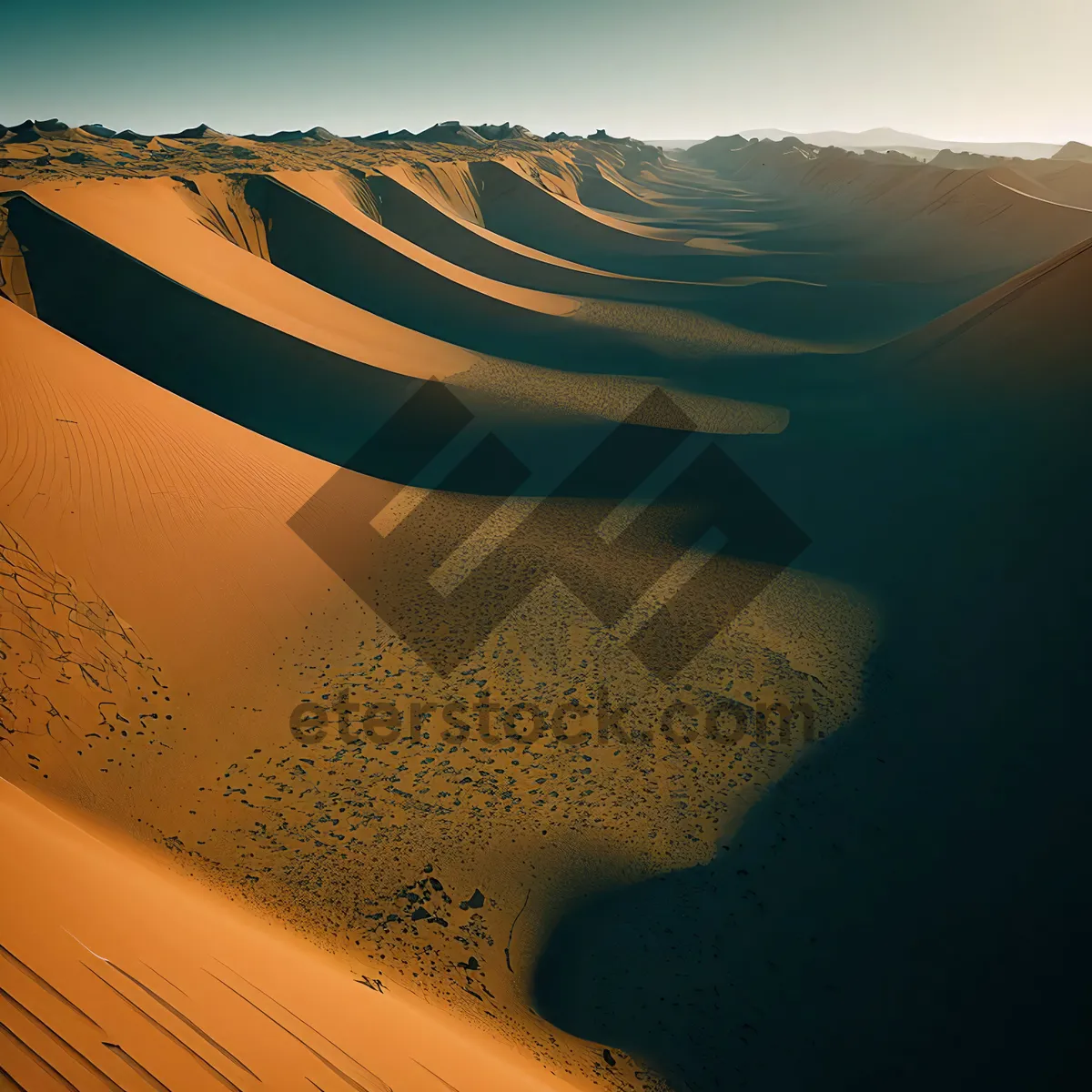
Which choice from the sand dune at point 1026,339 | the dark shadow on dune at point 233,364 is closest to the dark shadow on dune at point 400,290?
the dark shadow on dune at point 233,364

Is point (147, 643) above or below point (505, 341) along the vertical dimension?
below

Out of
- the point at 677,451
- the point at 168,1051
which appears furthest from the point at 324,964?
the point at 677,451

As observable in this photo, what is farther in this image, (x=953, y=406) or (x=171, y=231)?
(x=171, y=231)

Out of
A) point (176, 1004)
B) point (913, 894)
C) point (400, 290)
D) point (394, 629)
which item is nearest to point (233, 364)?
point (400, 290)

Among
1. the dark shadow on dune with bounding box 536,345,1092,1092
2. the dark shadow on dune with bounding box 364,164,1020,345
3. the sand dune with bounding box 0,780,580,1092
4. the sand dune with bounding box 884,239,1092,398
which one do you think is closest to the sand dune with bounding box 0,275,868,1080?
the dark shadow on dune with bounding box 536,345,1092,1092

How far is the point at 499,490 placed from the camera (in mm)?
12766

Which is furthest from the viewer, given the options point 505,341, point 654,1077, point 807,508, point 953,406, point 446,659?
point 505,341

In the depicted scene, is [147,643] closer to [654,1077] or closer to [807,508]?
[654,1077]

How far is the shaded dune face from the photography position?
4.67 m

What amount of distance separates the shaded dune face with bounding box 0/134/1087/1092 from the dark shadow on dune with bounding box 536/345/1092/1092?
0.14m

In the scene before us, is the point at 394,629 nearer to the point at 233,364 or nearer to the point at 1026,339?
the point at 233,364

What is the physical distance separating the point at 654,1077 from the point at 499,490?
31.6 ft

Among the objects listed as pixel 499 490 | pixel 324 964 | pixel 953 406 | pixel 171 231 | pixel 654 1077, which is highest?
pixel 953 406

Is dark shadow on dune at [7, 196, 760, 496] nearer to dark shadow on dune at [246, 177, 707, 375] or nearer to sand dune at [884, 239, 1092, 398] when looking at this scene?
dark shadow on dune at [246, 177, 707, 375]
